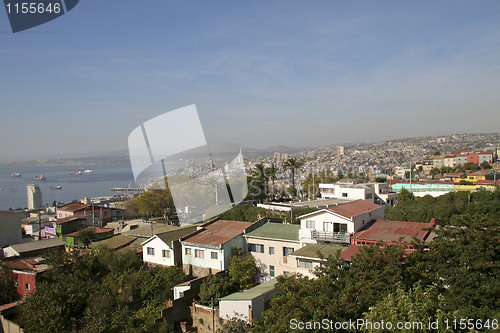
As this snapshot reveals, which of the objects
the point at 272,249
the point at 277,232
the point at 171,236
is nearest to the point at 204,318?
the point at 272,249

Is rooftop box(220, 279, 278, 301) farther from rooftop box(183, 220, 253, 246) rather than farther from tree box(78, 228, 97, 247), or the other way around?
tree box(78, 228, 97, 247)

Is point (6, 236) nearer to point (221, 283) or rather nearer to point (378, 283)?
point (221, 283)

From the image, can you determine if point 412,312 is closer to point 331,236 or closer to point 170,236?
point 331,236

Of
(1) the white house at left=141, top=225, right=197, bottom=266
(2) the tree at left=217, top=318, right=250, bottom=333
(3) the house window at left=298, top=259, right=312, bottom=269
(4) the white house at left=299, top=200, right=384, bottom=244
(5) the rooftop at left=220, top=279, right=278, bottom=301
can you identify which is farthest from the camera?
(1) the white house at left=141, top=225, right=197, bottom=266

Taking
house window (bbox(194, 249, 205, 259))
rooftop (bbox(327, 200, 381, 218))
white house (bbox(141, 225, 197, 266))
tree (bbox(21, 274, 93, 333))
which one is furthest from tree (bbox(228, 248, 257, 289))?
tree (bbox(21, 274, 93, 333))

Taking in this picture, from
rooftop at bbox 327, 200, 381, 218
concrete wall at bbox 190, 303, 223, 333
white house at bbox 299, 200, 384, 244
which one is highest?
rooftop at bbox 327, 200, 381, 218

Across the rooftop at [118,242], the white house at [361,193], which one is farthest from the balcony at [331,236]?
the white house at [361,193]

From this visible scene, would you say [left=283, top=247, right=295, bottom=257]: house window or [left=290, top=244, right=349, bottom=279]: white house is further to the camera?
[left=283, top=247, right=295, bottom=257]: house window
